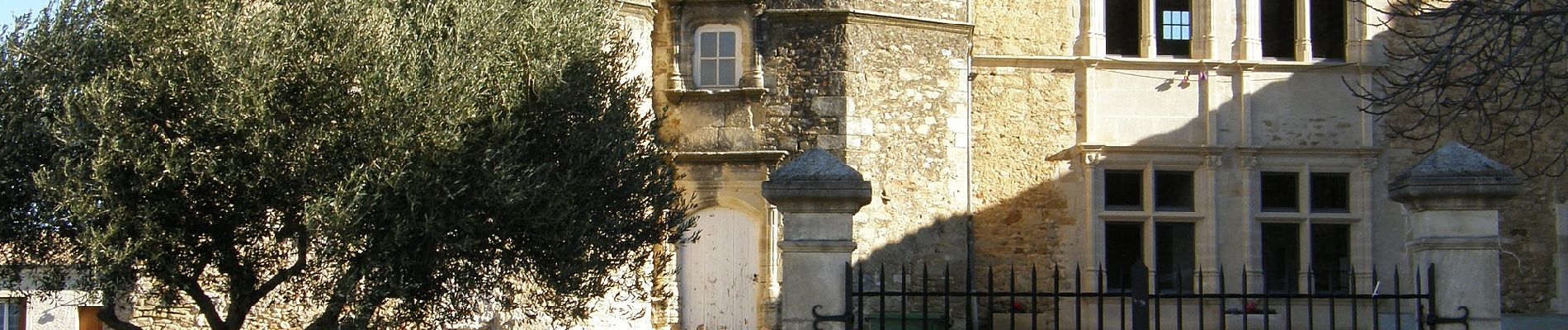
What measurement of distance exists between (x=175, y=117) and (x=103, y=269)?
3.02 feet

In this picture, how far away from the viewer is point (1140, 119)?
16.6 metres

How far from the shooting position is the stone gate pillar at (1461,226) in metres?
8.35

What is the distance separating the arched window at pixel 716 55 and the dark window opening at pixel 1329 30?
18.7ft

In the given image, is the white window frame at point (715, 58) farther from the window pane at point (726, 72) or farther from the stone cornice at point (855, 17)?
the stone cornice at point (855, 17)

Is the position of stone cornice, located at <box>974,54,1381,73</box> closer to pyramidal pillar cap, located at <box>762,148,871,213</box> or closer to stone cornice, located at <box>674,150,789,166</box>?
stone cornice, located at <box>674,150,789,166</box>

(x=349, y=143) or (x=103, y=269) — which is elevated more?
(x=349, y=143)

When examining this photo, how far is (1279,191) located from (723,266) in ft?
18.2

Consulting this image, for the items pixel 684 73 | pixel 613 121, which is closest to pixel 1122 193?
pixel 684 73

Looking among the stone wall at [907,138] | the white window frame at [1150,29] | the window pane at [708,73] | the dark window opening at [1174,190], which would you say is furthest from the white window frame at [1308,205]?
the window pane at [708,73]

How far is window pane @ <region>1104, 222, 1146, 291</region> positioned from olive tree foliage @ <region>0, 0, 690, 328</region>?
7158mm

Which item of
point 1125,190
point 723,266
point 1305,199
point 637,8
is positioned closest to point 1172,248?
point 1125,190

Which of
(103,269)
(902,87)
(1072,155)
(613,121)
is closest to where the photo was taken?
(103,269)

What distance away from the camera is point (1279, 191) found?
1691 centimetres

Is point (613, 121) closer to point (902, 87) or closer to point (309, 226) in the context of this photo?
point (309, 226)
